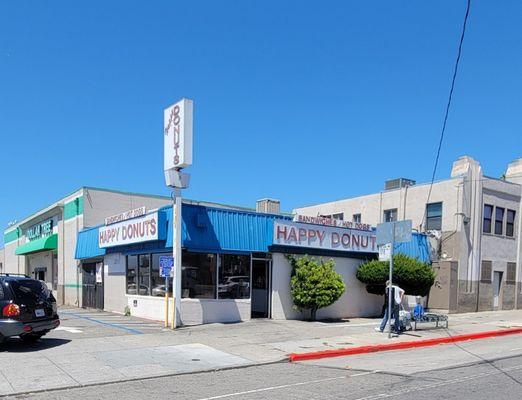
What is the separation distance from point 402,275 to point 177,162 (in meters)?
9.54

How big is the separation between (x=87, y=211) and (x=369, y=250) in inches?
548

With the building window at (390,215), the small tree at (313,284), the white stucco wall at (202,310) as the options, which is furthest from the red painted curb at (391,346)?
the building window at (390,215)

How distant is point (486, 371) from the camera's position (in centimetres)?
996

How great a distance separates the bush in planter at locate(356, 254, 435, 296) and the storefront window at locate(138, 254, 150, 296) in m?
8.15

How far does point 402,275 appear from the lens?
20125mm

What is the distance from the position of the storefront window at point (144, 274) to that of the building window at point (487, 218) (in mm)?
15897

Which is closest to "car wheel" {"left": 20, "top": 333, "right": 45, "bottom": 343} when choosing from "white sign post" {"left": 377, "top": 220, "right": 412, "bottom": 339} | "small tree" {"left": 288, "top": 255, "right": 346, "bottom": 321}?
"small tree" {"left": 288, "top": 255, "right": 346, "bottom": 321}

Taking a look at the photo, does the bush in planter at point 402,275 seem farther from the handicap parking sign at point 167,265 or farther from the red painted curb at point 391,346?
the handicap parking sign at point 167,265

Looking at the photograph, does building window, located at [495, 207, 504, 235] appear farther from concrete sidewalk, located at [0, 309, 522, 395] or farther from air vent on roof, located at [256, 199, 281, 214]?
air vent on roof, located at [256, 199, 281, 214]

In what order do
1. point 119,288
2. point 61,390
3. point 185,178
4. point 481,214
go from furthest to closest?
point 481,214 → point 119,288 → point 185,178 → point 61,390

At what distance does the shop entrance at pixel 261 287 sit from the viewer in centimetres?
1902

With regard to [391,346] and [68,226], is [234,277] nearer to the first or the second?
[391,346]

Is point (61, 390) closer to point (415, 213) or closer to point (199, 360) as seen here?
point (199, 360)

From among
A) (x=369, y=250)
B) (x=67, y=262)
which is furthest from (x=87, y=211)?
(x=369, y=250)
